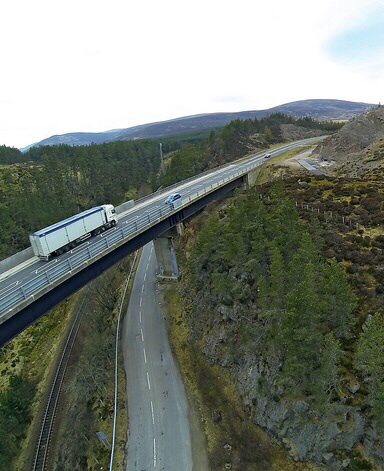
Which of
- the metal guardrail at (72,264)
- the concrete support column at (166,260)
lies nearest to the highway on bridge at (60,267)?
the metal guardrail at (72,264)

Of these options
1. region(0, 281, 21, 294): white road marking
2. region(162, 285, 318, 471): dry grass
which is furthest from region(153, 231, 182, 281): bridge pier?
region(0, 281, 21, 294): white road marking

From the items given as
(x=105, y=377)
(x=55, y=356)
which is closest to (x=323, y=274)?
(x=105, y=377)

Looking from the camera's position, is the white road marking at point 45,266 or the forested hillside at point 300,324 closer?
the forested hillside at point 300,324

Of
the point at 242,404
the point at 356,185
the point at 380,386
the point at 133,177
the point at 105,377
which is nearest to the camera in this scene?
the point at 380,386

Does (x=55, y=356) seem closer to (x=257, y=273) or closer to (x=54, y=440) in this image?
(x=54, y=440)

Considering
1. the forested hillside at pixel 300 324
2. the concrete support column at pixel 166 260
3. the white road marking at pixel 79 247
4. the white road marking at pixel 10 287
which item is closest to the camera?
the forested hillside at pixel 300 324

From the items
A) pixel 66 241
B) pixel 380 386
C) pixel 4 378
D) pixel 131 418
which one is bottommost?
pixel 4 378

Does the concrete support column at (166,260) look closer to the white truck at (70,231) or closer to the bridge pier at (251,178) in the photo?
the white truck at (70,231)
